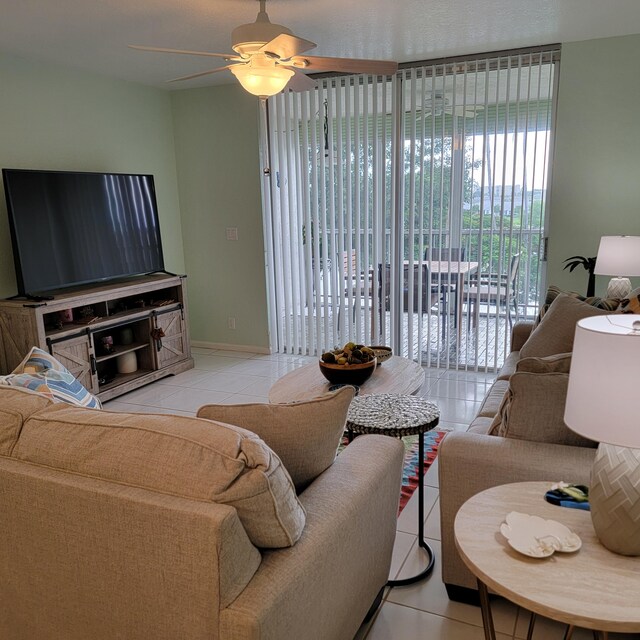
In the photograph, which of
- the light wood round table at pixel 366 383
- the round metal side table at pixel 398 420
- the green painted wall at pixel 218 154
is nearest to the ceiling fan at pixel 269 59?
the light wood round table at pixel 366 383

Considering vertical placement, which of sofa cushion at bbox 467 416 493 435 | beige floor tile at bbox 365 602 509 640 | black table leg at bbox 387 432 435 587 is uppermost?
sofa cushion at bbox 467 416 493 435

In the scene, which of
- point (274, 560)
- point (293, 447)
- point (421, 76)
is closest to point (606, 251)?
point (421, 76)

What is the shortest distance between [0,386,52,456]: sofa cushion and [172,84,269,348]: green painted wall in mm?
4139

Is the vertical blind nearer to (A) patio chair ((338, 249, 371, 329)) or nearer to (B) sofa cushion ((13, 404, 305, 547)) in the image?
(A) patio chair ((338, 249, 371, 329))

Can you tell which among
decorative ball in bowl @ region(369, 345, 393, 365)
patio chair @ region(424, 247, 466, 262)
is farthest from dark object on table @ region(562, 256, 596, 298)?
decorative ball in bowl @ region(369, 345, 393, 365)

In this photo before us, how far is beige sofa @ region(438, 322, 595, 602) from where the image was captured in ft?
5.90

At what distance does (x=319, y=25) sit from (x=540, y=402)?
115 inches

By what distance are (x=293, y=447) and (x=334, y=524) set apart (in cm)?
23

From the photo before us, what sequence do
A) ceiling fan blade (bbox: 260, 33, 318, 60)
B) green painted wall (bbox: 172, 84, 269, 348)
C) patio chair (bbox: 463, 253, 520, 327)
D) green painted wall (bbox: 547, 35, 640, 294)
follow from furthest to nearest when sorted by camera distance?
green painted wall (bbox: 172, 84, 269, 348) < patio chair (bbox: 463, 253, 520, 327) < green painted wall (bbox: 547, 35, 640, 294) < ceiling fan blade (bbox: 260, 33, 318, 60)

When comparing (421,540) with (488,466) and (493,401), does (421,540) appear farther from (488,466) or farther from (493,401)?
(493,401)

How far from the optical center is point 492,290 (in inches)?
193

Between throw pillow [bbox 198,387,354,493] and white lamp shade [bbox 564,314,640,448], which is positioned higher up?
white lamp shade [bbox 564,314,640,448]

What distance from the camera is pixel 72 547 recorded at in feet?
4.42

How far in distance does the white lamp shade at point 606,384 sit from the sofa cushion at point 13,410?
4.42 ft
